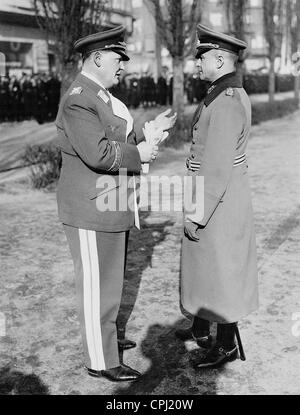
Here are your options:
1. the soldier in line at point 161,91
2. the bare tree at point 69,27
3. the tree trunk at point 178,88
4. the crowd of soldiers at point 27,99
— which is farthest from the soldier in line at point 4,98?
the soldier in line at point 161,91

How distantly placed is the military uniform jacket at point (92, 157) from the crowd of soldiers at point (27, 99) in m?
13.2

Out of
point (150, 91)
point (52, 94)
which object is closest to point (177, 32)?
point (52, 94)

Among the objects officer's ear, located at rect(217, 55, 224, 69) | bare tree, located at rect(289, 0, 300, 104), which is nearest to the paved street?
officer's ear, located at rect(217, 55, 224, 69)

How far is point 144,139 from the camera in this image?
3.01m

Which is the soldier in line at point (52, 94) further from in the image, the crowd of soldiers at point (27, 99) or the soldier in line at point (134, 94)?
the soldier in line at point (134, 94)

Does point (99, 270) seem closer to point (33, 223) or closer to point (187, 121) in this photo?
point (33, 223)

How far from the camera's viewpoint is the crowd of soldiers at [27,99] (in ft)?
50.3

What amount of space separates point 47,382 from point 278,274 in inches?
89.6

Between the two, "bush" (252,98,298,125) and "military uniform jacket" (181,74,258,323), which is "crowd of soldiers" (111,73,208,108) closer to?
"bush" (252,98,298,125)

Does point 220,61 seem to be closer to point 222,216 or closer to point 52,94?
point 222,216

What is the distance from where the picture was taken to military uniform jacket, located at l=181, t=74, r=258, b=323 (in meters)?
2.66

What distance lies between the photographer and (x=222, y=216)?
2.83m

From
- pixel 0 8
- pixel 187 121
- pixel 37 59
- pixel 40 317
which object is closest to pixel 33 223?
pixel 40 317
